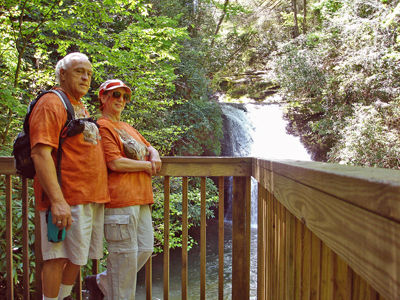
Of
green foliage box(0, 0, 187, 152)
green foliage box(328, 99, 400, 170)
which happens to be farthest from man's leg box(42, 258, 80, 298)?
green foliage box(328, 99, 400, 170)

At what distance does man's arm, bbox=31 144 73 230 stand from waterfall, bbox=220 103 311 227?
9341 mm

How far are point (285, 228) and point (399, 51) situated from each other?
10.3 metres

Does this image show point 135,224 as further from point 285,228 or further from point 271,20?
point 271,20

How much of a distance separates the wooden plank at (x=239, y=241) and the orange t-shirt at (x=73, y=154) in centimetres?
83

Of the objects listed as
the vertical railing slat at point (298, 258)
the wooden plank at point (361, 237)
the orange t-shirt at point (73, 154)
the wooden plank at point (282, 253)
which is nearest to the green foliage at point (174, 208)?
the orange t-shirt at point (73, 154)

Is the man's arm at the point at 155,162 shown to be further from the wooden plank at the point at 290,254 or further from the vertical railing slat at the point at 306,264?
the vertical railing slat at the point at 306,264

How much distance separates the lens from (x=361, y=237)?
1.60ft

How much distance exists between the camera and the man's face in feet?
5.89

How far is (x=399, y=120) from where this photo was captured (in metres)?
8.85

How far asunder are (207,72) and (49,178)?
33.6ft

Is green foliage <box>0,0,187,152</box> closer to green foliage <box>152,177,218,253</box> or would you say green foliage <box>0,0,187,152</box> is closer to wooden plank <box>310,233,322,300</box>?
green foliage <box>152,177,218,253</box>

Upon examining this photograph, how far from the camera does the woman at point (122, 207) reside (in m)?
1.87

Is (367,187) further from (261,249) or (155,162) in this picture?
(155,162)

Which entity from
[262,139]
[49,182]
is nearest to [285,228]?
[49,182]
